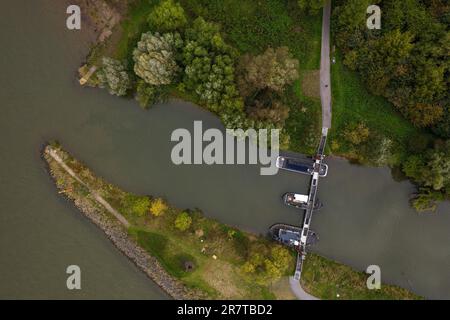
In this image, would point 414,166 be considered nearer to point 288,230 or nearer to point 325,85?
point 325,85

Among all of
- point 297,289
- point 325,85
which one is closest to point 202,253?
point 297,289

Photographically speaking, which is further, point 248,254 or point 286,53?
point 248,254

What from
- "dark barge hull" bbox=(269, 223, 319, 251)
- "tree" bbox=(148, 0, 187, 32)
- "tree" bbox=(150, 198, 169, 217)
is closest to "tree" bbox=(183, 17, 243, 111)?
"tree" bbox=(148, 0, 187, 32)

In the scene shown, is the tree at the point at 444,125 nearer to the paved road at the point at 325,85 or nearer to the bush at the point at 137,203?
the paved road at the point at 325,85

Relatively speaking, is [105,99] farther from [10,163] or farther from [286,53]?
[286,53]
